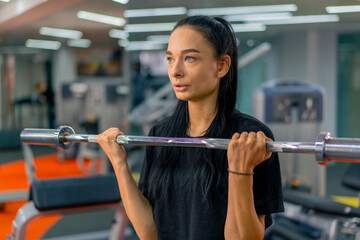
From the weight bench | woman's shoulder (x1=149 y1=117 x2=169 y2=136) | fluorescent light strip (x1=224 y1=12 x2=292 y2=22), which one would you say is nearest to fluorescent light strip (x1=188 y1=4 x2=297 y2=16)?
fluorescent light strip (x1=224 y1=12 x2=292 y2=22)

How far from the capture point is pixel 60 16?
7.82 meters

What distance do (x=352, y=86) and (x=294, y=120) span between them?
3383 mm

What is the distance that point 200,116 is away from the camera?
44.8 inches

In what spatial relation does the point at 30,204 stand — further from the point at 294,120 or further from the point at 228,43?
the point at 294,120

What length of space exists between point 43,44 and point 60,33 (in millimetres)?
2235

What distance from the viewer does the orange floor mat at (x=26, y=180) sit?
3.90 meters

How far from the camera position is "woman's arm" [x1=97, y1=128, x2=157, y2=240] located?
1137 millimetres

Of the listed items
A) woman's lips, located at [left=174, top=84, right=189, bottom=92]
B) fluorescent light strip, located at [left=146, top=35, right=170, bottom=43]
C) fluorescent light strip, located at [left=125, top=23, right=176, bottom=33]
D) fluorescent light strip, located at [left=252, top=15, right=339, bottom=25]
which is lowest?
woman's lips, located at [left=174, top=84, right=189, bottom=92]

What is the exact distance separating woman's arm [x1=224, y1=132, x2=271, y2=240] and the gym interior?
7 centimetres

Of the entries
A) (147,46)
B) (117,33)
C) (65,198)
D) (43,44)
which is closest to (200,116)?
(65,198)

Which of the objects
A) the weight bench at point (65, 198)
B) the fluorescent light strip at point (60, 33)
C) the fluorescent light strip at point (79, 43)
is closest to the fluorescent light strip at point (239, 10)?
the weight bench at point (65, 198)

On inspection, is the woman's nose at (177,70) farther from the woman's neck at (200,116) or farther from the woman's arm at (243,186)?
the woman's arm at (243,186)

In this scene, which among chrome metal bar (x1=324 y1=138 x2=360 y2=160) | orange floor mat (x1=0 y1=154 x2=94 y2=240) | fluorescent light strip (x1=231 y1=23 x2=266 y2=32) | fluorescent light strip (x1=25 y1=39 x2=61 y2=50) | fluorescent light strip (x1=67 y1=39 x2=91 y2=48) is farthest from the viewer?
fluorescent light strip (x1=67 y1=39 x2=91 y2=48)

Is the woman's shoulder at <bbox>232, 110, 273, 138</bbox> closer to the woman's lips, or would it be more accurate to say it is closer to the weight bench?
the woman's lips
